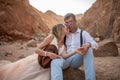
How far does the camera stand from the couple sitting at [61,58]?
3838mm

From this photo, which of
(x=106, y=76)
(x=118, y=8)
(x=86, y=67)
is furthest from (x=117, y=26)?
(x=86, y=67)

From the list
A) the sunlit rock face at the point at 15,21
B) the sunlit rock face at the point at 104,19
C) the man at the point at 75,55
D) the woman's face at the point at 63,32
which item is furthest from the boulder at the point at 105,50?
the sunlit rock face at the point at 15,21

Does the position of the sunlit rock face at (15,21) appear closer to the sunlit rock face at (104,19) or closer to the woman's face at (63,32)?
the sunlit rock face at (104,19)

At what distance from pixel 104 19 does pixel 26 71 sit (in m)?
13.0

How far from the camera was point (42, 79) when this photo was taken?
392 cm

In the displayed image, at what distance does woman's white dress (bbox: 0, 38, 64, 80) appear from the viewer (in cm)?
402

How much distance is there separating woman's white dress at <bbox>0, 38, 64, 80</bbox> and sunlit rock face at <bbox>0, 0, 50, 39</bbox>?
9.93 m

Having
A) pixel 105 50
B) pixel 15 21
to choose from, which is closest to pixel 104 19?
pixel 15 21

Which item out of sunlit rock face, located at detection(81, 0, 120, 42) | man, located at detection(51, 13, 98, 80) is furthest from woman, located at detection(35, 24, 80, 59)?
sunlit rock face, located at detection(81, 0, 120, 42)

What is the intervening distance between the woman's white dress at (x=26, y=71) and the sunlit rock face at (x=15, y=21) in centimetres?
993

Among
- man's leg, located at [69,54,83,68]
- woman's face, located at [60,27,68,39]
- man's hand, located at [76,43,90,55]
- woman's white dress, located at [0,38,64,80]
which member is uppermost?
woman's face, located at [60,27,68,39]

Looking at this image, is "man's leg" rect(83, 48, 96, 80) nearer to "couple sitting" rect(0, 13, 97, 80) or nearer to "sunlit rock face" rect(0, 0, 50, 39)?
"couple sitting" rect(0, 13, 97, 80)

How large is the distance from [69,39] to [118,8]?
893 centimetres

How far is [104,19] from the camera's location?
16516 millimetres
